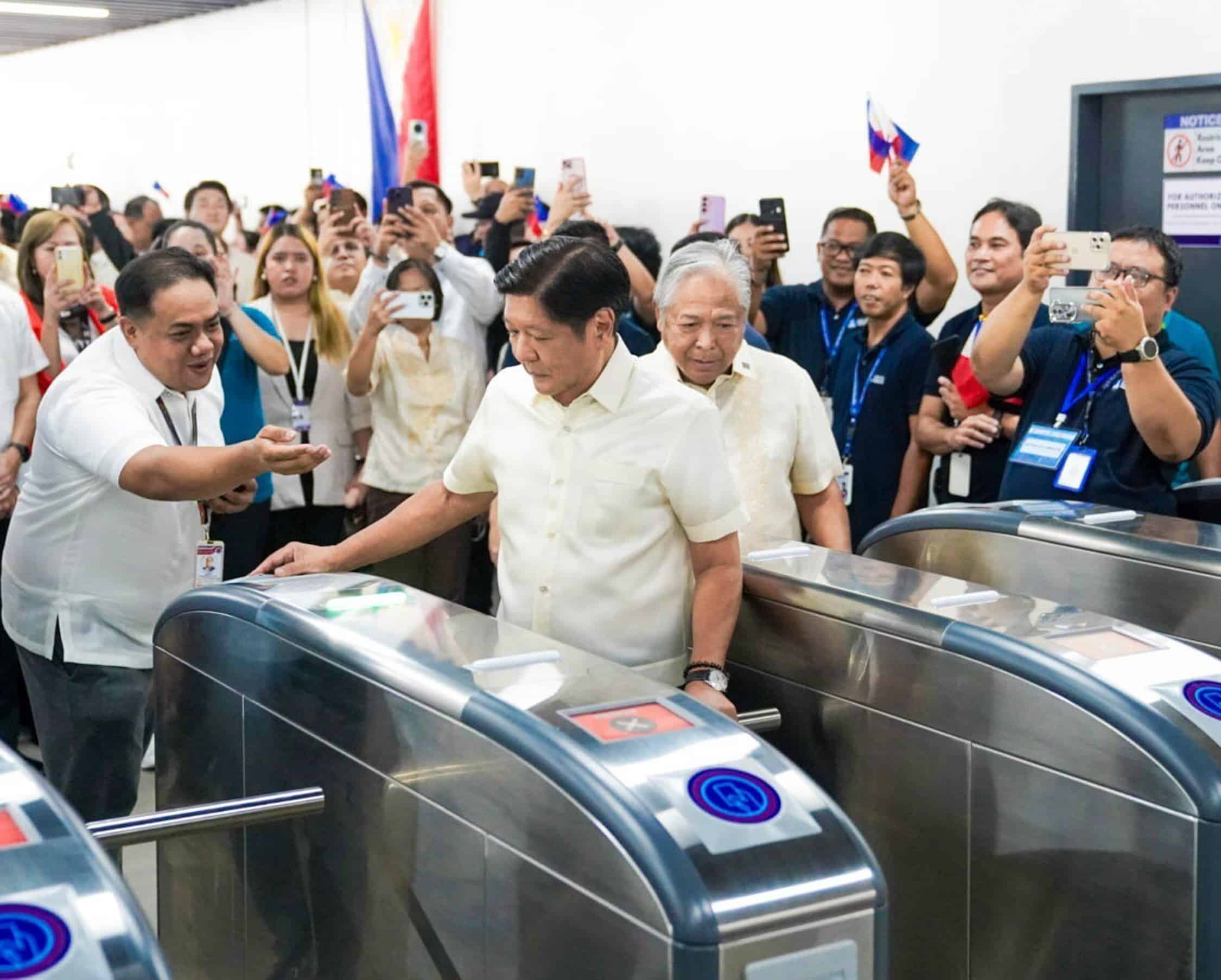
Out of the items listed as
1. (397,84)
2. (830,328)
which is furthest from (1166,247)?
(397,84)

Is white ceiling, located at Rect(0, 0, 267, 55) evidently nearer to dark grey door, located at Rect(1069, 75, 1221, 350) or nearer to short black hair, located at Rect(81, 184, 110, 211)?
short black hair, located at Rect(81, 184, 110, 211)

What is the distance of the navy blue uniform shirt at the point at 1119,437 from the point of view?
3.10 metres

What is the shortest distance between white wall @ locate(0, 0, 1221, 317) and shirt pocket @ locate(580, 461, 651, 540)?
11.0ft

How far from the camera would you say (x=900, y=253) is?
4352 mm

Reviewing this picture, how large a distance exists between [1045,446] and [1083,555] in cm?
56

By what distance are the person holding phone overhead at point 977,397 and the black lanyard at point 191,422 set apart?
6.58 feet

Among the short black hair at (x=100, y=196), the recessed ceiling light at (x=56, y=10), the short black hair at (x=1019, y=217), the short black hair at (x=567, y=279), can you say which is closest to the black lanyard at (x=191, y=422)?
the short black hair at (x=567, y=279)

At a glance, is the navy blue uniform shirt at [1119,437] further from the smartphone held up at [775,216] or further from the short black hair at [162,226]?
the short black hair at [162,226]

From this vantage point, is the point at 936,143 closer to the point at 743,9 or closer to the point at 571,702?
the point at 743,9

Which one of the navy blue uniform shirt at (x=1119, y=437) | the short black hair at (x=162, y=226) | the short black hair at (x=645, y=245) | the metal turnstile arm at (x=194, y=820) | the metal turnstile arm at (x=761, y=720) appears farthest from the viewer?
the short black hair at (x=162, y=226)

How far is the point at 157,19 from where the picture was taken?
1121 cm

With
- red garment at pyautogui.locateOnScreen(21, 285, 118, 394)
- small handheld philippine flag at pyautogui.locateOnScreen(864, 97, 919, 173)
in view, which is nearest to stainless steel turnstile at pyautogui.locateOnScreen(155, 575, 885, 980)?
red garment at pyautogui.locateOnScreen(21, 285, 118, 394)

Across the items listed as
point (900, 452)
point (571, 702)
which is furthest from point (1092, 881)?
point (900, 452)

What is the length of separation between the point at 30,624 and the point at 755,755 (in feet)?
5.11
